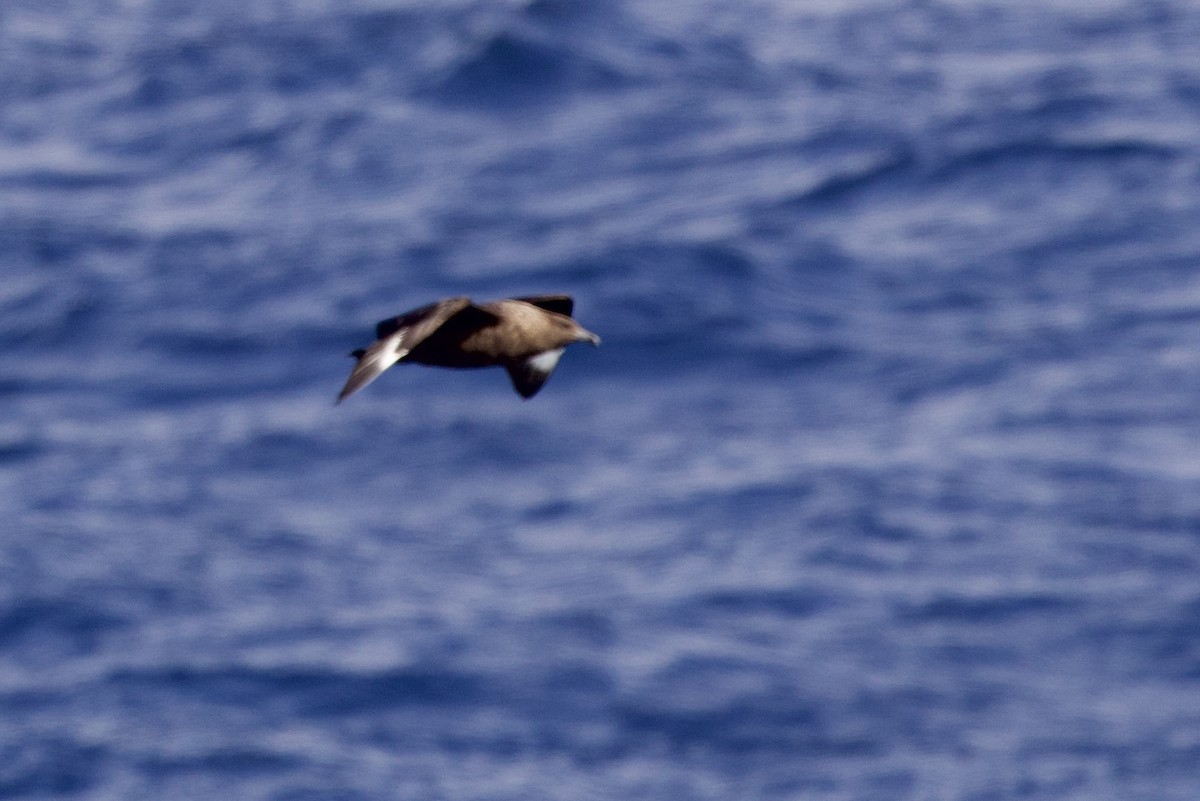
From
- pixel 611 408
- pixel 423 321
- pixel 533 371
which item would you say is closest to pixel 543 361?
pixel 533 371

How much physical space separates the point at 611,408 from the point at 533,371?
1167 inches

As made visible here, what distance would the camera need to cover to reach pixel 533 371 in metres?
10.6

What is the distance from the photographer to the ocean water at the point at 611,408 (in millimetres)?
34875

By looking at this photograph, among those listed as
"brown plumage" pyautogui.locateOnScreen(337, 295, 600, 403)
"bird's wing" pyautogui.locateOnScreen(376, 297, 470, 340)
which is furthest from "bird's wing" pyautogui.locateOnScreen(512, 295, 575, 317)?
"bird's wing" pyautogui.locateOnScreen(376, 297, 470, 340)

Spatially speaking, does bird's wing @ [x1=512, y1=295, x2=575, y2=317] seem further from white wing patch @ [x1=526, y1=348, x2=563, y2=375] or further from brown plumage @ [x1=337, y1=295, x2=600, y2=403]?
white wing patch @ [x1=526, y1=348, x2=563, y2=375]

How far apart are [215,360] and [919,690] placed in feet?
48.5

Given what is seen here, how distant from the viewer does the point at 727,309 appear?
4128cm

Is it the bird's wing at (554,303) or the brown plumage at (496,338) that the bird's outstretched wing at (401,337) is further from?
the bird's wing at (554,303)

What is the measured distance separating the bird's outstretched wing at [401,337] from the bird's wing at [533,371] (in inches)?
22.1

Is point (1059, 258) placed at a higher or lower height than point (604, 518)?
higher

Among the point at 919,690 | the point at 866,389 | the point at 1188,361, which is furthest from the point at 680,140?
the point at 919,690

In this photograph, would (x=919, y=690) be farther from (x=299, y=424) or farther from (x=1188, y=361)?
(x=299, y=424)

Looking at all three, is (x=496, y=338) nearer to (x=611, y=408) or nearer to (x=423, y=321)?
(x=423, y=321)

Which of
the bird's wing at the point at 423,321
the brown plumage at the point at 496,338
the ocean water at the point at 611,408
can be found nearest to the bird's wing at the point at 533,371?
the brown plumage at the point at 496,338
